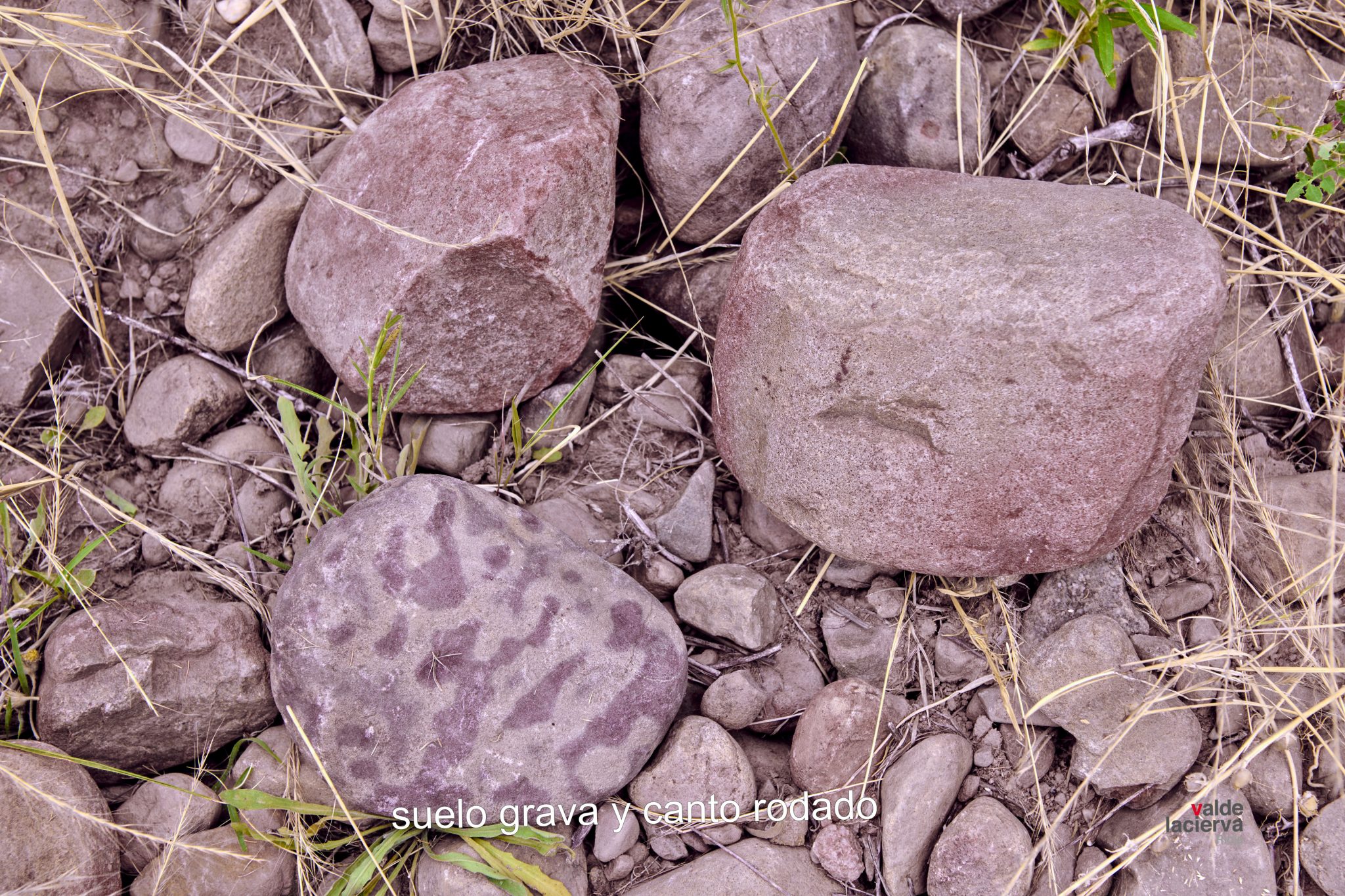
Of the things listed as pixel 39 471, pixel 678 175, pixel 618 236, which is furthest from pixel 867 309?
pixel 39 471

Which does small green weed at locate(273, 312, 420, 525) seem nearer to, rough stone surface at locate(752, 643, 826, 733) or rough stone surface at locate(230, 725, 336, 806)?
rough stone surface at locate(230, 725, 336, 806)

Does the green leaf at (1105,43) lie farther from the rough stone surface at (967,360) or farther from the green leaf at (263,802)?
the green leaf at (263,802)

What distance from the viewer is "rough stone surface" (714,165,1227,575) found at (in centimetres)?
154

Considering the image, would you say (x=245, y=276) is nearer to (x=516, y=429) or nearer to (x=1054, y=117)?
(x=516, y=429)

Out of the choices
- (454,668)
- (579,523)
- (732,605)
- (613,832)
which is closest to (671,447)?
(579,523)

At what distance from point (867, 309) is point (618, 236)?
751 millimetres

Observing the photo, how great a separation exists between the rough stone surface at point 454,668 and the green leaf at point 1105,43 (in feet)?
4.80

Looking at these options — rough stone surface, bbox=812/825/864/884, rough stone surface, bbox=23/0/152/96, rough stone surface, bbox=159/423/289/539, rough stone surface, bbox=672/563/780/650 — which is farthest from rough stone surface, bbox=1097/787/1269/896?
rough stone surface, bbox=23/0/152/96

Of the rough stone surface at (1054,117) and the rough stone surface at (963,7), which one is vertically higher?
the rough stone surface at (963,7)

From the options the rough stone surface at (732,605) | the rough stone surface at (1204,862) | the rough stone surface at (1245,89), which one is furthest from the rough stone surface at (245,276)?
the rough stone surface at (1204,862)

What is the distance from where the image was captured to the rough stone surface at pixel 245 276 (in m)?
1.97

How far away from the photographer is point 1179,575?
1.86 meters

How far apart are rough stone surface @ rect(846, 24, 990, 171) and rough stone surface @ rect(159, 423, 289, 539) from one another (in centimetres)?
150

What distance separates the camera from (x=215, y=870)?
1699 millimetres
